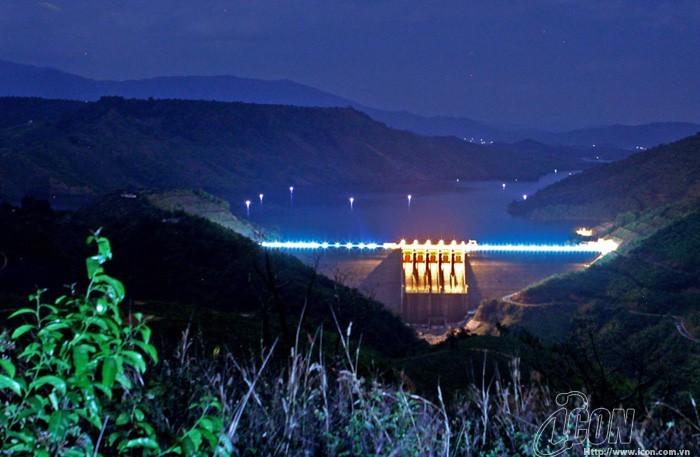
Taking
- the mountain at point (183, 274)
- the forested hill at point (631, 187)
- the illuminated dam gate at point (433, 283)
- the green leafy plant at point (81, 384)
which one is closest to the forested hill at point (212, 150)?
the mountain at point (183, 274)

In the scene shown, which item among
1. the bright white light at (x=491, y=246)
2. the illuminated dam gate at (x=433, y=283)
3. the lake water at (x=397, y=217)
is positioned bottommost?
the illuminated dam gate at (x=433, y=283)

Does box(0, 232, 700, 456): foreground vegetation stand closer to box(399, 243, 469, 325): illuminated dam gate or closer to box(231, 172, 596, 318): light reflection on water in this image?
box(231, 172, 596, 318): light reflection on water

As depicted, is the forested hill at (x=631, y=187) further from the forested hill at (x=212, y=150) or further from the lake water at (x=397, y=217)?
the forested hill at (x=212, y=150)

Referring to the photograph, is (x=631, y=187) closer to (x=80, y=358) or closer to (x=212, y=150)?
(x=212, y=150)

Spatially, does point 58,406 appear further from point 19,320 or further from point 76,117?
point 76,117

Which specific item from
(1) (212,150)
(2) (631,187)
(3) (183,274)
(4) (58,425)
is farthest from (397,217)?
(4) (58,425)

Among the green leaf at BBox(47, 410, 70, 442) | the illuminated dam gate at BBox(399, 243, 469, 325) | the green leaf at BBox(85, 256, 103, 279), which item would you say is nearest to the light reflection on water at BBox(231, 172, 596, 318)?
the illuminated dam gate at BBox(399, 243, 469, 325)
